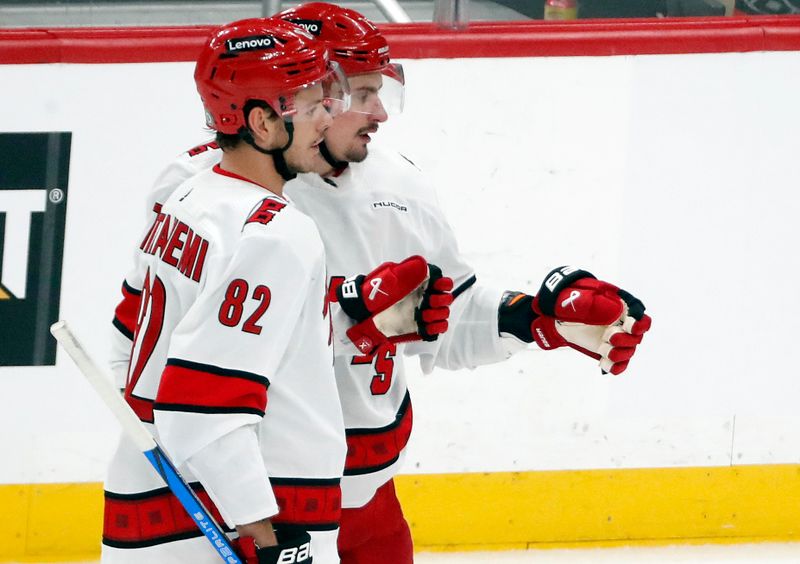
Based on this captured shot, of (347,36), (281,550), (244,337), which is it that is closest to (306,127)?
(244,337)

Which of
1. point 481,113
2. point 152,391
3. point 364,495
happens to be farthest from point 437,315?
point 481,113

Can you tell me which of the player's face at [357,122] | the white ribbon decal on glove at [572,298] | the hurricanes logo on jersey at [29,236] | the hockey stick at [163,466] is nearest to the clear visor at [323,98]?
the player's face at [357,122]

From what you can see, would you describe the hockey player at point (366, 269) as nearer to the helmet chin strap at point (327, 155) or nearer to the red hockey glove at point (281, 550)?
the helmet chin strap at point (327, 155)

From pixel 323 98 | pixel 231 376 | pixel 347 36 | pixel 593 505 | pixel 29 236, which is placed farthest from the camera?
pixel 593 505

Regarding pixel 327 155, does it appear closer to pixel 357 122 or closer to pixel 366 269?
pixel 357 122

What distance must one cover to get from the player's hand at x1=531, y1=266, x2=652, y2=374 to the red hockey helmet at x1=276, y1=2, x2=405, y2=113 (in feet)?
1.38

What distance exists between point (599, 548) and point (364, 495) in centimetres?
128

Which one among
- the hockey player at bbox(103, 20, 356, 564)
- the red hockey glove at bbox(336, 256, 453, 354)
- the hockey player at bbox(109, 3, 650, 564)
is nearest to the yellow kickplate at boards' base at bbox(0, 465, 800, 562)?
the hockey player at bbox(109, 3, 650, 564)

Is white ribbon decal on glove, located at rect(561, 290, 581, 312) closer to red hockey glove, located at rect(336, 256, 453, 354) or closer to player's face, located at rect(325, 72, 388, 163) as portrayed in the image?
red hockey glove, located at rect(336, 256, 453, 354)

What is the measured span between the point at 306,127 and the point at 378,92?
47cm

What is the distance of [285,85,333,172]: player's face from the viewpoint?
158 centimetres

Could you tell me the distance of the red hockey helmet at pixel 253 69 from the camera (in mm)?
1541

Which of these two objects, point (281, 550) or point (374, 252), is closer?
point (281, 550)

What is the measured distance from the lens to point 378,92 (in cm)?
204
